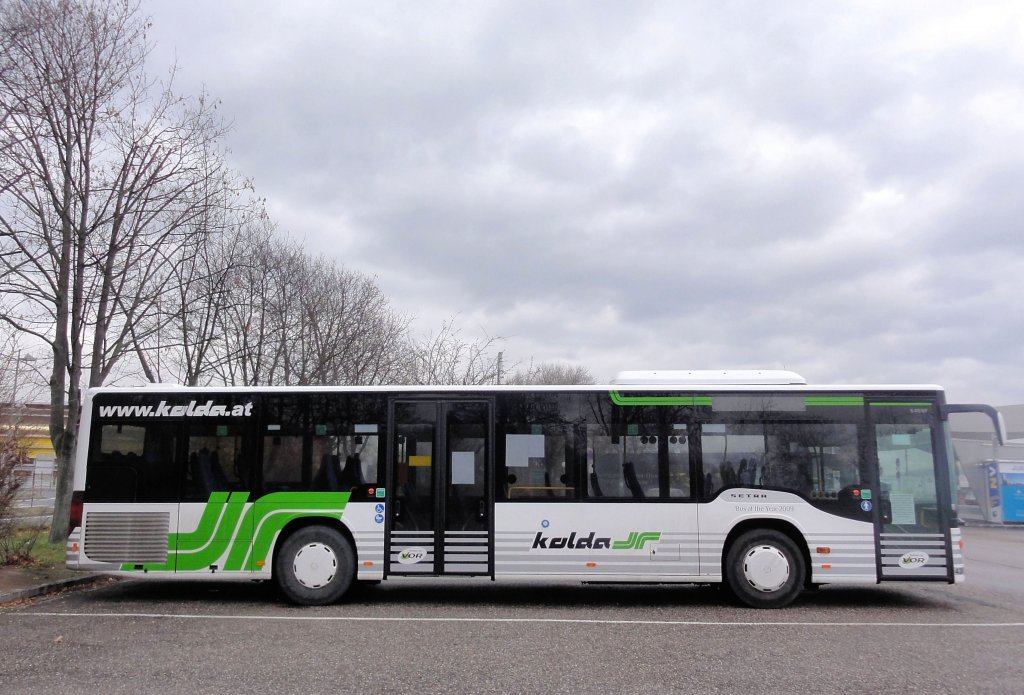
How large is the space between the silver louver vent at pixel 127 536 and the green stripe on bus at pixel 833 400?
8666mm

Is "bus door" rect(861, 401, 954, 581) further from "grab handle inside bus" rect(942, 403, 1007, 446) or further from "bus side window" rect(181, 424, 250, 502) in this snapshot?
"bus side window" rect(181, 424, 250, 502)

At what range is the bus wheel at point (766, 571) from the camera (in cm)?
1041

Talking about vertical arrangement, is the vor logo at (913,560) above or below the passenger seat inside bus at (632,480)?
below

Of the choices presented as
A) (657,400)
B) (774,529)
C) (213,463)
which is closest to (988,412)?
(774,529)

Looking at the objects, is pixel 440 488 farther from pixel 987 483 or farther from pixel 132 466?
pixel 987 483

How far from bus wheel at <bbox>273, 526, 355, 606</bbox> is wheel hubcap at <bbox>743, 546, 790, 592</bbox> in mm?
5119

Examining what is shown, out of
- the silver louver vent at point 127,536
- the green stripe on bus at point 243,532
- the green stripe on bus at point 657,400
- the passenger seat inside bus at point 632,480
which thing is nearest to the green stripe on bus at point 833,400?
the green stripe on bus at point 657,400

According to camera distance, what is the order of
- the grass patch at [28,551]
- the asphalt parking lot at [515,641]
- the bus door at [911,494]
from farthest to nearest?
the grass patch at [28,551], the bus door at [911,494], the asphalt parking lot at [515,641]

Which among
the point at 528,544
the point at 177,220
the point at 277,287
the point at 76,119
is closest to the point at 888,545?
the point at 528,544

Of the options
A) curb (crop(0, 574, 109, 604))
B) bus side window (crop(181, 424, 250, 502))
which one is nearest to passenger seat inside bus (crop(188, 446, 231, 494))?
bus side window (crop(181, 424, 250, 502))

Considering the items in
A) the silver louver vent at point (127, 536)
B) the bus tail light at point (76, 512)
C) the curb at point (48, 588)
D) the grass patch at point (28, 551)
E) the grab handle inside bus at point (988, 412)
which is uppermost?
the grab handle inside bus at point (988, 412)

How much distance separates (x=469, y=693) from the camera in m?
6.38

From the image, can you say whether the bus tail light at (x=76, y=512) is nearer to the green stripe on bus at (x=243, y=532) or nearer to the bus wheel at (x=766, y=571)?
the green stripe on bus at (x=243, y=532)

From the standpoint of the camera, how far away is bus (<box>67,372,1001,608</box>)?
1053cm
